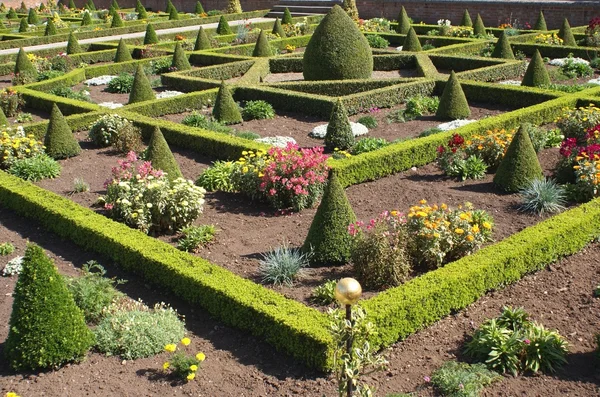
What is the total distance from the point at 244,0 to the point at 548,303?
35914mm

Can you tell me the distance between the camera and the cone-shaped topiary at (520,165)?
35.1 feet

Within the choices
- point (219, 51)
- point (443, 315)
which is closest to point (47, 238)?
point (443, 315)

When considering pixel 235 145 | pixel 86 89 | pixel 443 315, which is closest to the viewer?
pixel 443 315

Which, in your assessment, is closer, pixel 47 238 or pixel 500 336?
pixel 500 336

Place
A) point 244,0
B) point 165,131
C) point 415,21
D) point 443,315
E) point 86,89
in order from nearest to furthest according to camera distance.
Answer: point 443,315
point 165,131
point 86,89
point 415,21
point 244,0

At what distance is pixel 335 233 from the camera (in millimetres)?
8461

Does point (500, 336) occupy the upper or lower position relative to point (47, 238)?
upper

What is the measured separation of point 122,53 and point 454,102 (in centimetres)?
1330

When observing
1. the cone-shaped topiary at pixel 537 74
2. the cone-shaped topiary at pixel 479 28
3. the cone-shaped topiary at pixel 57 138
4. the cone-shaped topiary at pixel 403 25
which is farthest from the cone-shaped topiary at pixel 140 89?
the cone-shaped topiary at pixel 479 28

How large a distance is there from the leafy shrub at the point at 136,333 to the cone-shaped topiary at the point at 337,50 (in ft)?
37.8

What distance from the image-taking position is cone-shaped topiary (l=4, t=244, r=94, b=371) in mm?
6477

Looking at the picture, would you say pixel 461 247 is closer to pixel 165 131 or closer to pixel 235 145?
pixel 235 145

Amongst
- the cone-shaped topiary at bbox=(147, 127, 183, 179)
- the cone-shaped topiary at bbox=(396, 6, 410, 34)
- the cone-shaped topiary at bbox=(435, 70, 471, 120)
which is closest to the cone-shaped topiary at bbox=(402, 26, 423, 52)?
the cone-shaped topiary at bbox=(396, 6, 410, 34)

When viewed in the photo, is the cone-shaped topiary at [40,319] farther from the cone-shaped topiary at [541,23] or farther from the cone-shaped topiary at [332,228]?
the cone-shaped topiary at [541,23]
